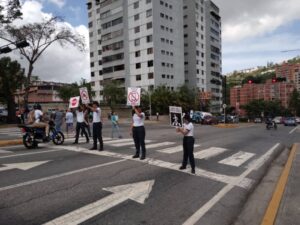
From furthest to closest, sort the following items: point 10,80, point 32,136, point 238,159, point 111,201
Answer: point 10,80 < point 32,136 < point 238,159 < point 111,201

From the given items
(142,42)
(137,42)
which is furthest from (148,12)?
(137,42)

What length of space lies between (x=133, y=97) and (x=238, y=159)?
16.2 feet

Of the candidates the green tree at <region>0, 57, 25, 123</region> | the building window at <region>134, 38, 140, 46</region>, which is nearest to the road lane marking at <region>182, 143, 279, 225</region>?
the green tree at <region>0, 57, 25, 123</region>

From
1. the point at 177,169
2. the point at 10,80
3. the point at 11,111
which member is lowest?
the point at 177,169

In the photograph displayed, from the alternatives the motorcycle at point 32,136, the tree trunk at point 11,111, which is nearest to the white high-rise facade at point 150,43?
the tree trunk at point 11,111

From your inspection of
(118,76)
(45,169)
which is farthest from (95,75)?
(45,169)

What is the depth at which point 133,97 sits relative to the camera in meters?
15.8

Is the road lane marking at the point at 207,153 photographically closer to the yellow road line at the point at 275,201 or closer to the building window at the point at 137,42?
the yellow road line at the point at 275,201

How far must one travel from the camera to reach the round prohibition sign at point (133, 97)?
15.7 m

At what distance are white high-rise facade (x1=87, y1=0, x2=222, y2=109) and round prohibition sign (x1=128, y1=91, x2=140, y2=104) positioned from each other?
61575mm

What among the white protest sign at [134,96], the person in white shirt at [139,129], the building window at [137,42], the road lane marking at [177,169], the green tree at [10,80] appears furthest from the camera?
the building window at [137,42]

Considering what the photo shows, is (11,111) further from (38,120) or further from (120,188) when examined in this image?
(120,188)

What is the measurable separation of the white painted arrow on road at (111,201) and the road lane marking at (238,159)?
4257 mm

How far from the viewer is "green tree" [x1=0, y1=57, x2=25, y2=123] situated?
40.1 m
